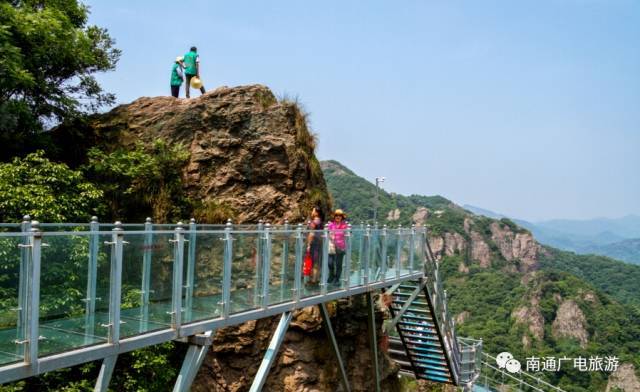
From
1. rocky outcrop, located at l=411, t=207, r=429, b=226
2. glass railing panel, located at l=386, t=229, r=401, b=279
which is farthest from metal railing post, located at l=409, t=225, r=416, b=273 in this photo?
rocky outcrop, located at l=411, t=207, r=429, b=226

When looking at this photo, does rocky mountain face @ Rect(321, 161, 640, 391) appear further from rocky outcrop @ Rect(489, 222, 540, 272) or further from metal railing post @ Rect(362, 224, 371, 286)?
metal railing post @ Rect(362, 224, 371, 286)

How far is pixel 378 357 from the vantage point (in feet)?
55.3

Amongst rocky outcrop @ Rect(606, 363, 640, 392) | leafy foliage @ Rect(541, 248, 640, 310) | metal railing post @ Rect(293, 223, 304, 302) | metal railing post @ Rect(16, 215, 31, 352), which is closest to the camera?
metal railing post @ Rect(16, 215, 31, 352)

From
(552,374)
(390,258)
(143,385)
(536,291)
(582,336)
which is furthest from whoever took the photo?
(536,291)

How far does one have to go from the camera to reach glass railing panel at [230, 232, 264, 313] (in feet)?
29.1

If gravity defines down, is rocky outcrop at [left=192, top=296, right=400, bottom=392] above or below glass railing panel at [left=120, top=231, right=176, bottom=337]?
below

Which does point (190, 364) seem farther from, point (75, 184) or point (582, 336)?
point (582, 336)

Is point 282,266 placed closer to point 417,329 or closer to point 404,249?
point 404,249

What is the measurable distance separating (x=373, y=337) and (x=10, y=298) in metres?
10.4

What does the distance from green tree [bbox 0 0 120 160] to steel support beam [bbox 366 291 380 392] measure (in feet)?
28.3

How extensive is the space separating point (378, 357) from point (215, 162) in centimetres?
678

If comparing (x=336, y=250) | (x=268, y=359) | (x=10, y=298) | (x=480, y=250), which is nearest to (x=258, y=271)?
(x=268, y=359)

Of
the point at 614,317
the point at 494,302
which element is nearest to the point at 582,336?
the point at 614,317

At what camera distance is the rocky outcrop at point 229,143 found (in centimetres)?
1582
